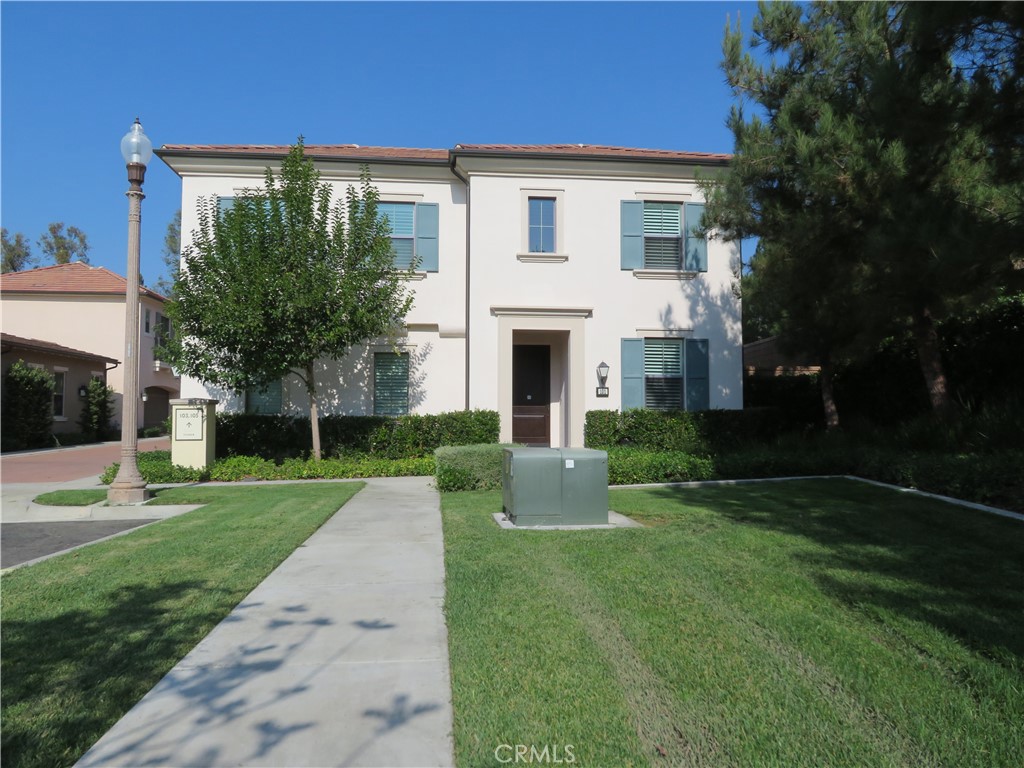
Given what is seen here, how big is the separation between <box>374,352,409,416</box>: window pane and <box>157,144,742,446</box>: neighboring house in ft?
0.10

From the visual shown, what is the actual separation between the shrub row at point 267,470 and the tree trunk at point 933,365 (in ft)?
28.2

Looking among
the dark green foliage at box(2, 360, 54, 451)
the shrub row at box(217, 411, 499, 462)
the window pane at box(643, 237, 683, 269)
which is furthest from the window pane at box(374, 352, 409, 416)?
the dark green foliage at box(2, 360, 54, 451)

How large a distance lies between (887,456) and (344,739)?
9445 mm

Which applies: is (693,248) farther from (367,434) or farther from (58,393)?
(58,393)

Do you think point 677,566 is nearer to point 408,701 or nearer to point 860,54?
point 408,701

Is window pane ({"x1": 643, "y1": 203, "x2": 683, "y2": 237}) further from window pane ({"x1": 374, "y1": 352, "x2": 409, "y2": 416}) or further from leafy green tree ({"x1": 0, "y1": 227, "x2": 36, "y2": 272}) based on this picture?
leafy green tree ({"x1": 0, "y1": 227, "x2": 36, "y2": 272})

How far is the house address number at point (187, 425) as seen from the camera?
39.7 feet

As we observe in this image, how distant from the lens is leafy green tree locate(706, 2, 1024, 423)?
596cm

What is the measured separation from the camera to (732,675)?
3354mm

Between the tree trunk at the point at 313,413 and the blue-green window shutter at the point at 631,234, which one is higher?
the blue-green window shutter at the point at 631,234

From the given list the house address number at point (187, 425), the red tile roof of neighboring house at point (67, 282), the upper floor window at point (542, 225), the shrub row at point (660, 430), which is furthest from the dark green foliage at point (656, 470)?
the red tile roof of neighboring house at point (67, 282)

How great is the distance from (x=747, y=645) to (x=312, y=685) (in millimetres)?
2421

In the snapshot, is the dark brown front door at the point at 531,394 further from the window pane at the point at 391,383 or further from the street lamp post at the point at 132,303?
the street lamp post at the point at 132,303

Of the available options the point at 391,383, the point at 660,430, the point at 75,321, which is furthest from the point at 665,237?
the point at 75,321
